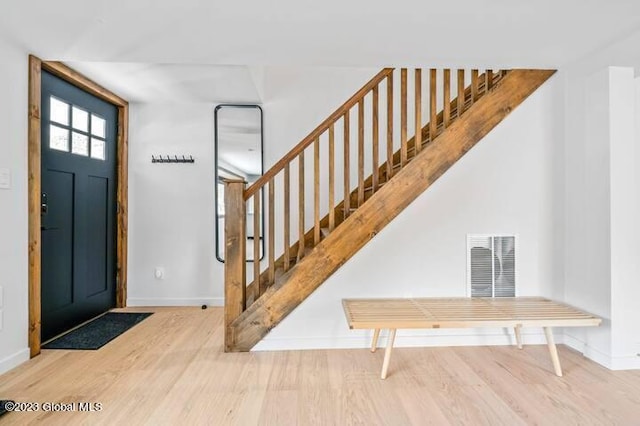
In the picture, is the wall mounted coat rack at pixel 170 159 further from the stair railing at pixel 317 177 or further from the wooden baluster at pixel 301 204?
the wooden baluster at pixel 301 204

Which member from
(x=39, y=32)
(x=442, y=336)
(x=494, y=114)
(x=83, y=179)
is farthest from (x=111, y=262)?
(x=494, y=114)

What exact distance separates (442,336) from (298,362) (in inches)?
44.1

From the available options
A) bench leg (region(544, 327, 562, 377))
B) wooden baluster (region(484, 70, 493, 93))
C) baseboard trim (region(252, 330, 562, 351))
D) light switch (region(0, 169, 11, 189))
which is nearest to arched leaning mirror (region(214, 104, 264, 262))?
baseboard trim (region(252, 330, 562, 351))

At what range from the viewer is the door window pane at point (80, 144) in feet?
10.2

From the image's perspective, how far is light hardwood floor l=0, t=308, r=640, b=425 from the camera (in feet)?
5.88

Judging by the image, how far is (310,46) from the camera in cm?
231

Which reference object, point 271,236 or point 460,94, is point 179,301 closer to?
point 271,236

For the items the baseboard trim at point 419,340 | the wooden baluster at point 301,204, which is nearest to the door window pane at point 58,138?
the wooden baluster at point 301,204

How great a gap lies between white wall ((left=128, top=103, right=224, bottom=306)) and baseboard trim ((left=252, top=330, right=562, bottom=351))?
1.52m

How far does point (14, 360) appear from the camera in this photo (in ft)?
7.57

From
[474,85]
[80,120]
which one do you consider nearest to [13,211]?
[80,120]

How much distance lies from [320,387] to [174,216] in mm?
2539

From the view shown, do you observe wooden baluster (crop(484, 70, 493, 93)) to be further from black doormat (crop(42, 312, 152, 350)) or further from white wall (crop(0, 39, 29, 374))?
black doormat (crop(42, 312, 152, 350))

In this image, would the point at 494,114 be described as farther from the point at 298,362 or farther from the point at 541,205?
the point at 298,362
